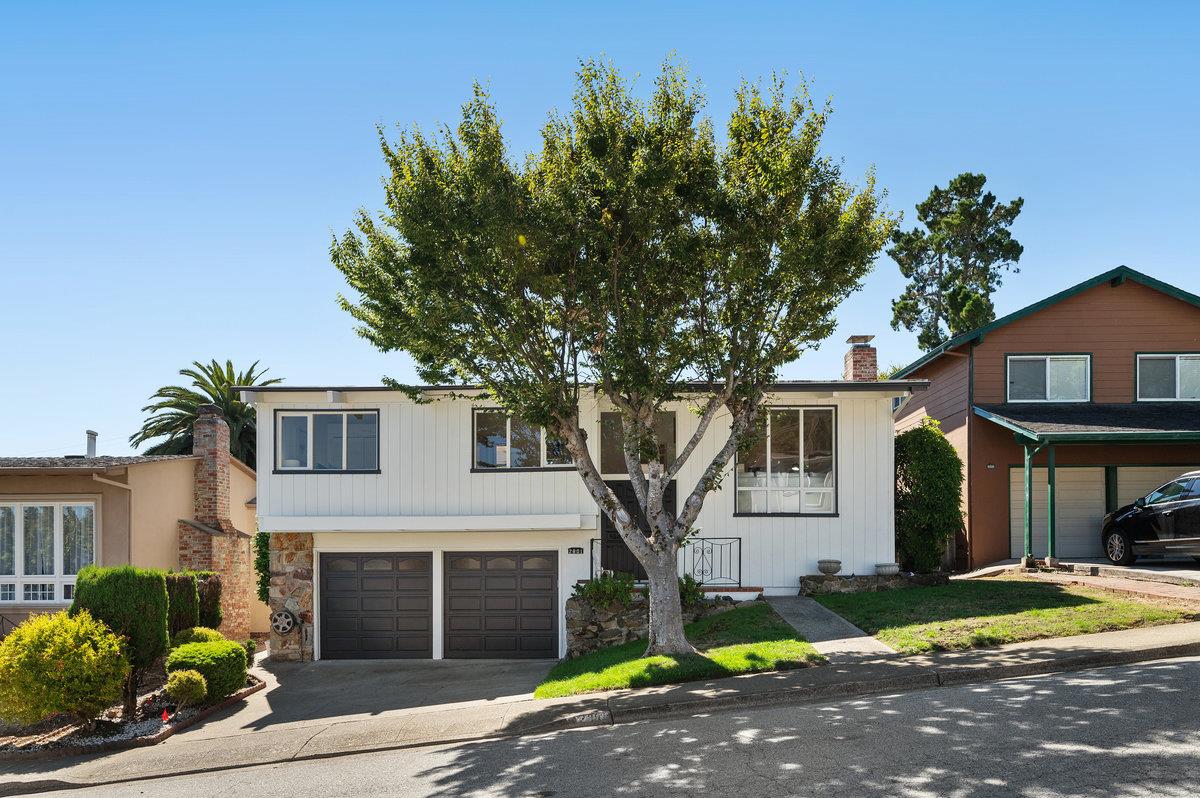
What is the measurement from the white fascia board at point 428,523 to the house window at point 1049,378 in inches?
409

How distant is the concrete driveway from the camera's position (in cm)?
1306

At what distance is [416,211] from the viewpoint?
12344 mm

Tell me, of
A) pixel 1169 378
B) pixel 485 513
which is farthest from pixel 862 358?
pixel 485 513

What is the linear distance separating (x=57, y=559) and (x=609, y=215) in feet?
47.4

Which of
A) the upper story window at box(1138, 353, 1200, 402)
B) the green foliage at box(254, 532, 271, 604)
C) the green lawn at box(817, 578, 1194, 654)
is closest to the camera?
the green lawn at box(817, 578, 1194, 654)

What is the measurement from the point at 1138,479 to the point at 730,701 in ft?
46.9

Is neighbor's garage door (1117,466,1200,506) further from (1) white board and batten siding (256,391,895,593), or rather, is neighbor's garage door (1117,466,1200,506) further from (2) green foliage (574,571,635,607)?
(2) green foliage (574,571,635,607)

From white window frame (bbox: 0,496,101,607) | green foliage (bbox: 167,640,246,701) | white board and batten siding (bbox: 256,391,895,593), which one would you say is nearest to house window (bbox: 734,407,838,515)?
white board and batten siding (bbox: 256,391,895,593)

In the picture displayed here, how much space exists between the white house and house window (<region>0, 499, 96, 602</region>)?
15.1 feet

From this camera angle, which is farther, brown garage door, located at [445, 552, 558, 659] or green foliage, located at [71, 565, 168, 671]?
brown garage door, located at [445, 552, 558, 659]

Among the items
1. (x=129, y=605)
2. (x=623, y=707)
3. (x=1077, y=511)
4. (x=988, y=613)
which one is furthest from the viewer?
(x=1077, y=511)

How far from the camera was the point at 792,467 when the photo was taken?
704 inches

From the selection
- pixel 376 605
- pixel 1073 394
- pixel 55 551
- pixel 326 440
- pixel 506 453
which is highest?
pixel 1073 394

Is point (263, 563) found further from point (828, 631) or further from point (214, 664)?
point (828, 631)
